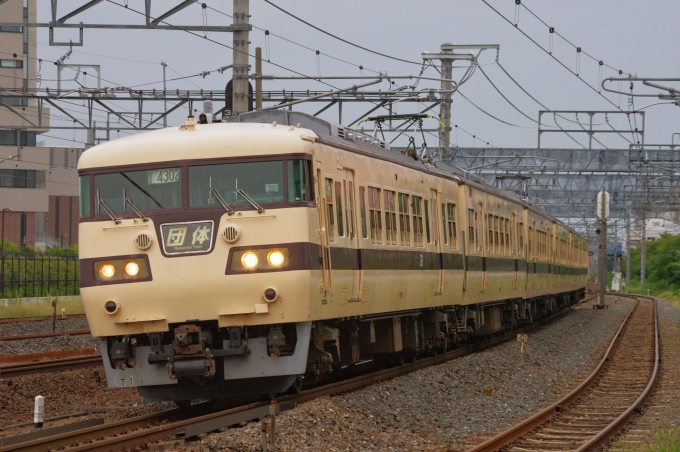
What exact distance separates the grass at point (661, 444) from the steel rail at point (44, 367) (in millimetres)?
8759

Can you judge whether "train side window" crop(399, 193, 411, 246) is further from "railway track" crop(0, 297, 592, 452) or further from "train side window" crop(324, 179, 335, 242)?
"train side window" crop(324, 179, 335, 242)

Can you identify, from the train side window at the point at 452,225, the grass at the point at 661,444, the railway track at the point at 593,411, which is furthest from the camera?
the train side window at the point at 452,225

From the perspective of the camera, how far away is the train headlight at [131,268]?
11250 mm

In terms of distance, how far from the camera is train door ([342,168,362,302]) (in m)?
13.0

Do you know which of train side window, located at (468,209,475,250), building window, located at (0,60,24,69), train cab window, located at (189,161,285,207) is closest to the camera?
train cab window, located at (189,161,285,207)

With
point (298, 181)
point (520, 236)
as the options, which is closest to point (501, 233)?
point (520, 236)

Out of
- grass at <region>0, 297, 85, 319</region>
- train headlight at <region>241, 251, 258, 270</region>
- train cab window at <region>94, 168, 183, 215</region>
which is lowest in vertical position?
grass at <region>0, 297, 85, 319</region>

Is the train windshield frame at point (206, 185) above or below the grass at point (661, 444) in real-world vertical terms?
above

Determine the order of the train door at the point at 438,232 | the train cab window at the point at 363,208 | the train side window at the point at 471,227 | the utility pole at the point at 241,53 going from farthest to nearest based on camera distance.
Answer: the train side window at the point at 471,227, the utility pole at the point at 241,53, the train door at the point at 438,232, the train cab window at the point at 363,208

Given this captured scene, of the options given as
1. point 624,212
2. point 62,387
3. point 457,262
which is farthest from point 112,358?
point 624,212

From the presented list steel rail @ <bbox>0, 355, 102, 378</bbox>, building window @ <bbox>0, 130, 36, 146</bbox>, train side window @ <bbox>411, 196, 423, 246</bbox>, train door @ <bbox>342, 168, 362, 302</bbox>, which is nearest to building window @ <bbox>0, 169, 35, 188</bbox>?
building window @ <bbox>0, 130, 36, 146</bbox>

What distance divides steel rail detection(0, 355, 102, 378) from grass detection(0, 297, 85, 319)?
14167 millimetres

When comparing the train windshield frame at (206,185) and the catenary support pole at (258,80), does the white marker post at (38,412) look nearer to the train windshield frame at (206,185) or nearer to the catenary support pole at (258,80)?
the train windshield frame at (206,185)

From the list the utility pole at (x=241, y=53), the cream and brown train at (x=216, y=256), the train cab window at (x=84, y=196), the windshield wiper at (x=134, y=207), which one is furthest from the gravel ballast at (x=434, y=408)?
the utility pole at (x=241, y=53)
